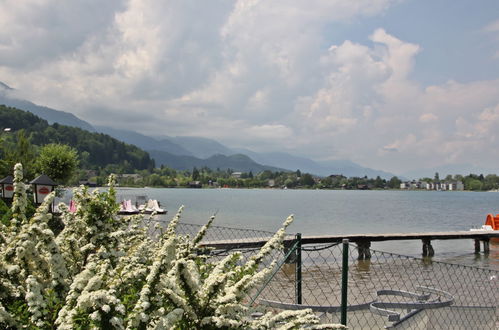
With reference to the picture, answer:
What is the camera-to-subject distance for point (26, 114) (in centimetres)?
16875

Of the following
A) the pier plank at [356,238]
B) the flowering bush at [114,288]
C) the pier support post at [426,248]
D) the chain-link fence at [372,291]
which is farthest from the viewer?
the pier support post at [426,248]

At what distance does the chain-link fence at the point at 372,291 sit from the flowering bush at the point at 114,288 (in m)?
0.98

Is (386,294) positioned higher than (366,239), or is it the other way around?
(366,239)

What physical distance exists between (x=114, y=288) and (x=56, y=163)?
4143 centimetres

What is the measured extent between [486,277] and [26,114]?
180m

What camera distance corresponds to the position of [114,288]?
2.99m

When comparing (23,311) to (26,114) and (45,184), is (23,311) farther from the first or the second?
(26,114)

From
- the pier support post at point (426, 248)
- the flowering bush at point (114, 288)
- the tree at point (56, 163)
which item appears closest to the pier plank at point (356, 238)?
the pier support post at point (426, 248)

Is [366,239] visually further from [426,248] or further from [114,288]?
[114,288]

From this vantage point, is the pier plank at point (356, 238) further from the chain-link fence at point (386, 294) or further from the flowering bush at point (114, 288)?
the flowering bush at point (114, 288)

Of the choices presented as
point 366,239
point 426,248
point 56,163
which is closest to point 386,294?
point 366,239

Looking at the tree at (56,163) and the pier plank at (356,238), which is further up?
the tree at (56,163)

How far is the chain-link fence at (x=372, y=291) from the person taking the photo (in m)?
8.12

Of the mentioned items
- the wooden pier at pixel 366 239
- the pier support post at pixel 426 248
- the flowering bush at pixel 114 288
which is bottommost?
the pier support post at pixel 426 248
